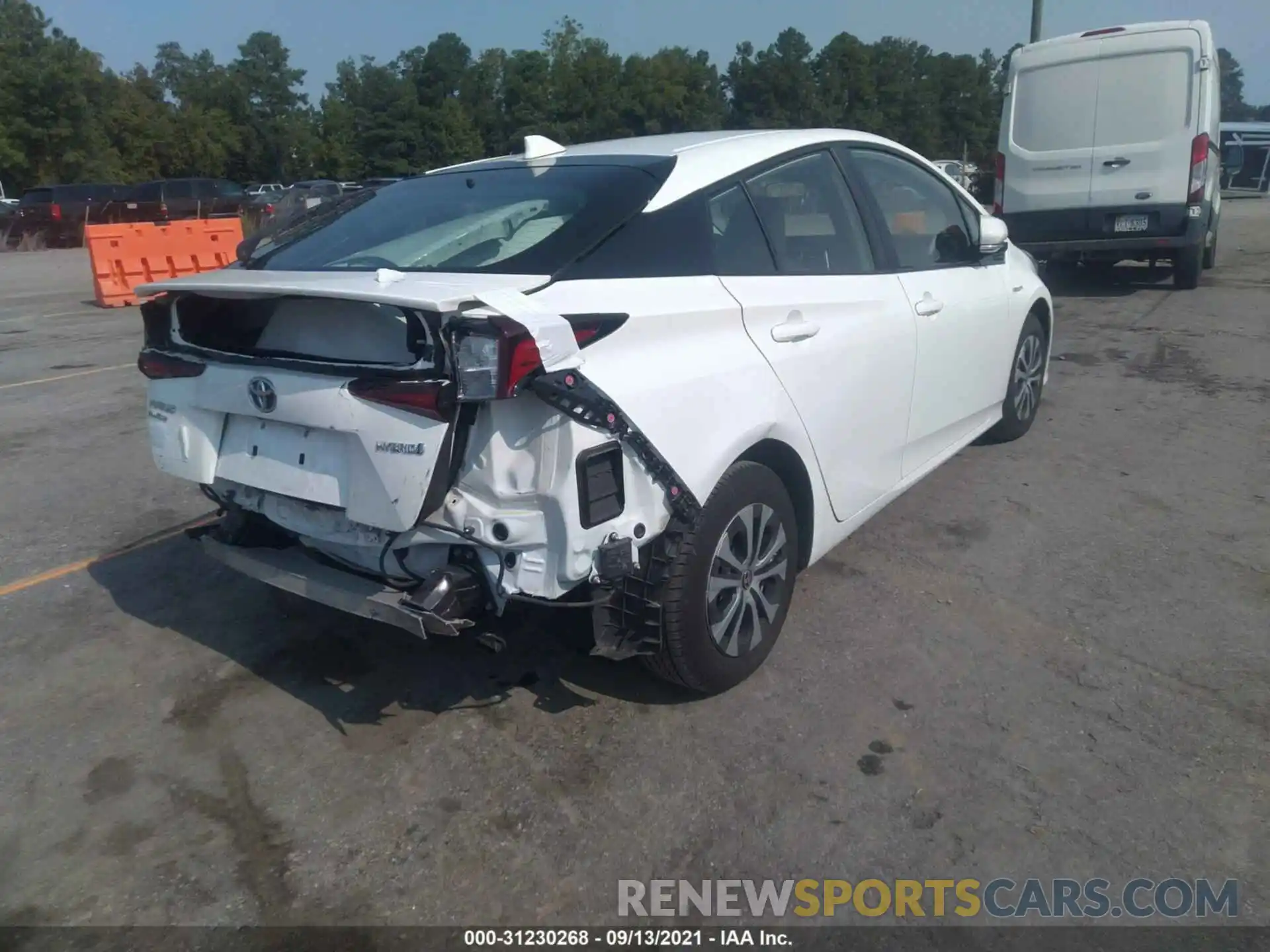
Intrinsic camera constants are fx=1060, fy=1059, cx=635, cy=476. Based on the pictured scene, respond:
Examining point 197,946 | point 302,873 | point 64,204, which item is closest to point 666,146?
point 302,873

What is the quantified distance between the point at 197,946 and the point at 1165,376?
25.4 ft

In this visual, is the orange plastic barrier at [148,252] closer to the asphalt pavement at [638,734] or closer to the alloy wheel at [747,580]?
the asphalt pavement at [638,734]

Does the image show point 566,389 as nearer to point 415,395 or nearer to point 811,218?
point 415,395

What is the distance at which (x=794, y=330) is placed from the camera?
3.58 meters

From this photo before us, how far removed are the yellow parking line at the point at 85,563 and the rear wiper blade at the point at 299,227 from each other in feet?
3.53

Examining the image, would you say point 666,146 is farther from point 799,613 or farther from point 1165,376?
point 1165,376

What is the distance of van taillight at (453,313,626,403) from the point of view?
8.75ft

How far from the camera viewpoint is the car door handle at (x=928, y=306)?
14.4ft

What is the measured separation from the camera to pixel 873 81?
67.4m

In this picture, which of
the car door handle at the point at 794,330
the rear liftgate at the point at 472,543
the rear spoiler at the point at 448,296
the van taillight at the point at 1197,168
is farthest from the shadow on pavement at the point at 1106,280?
the rear spoiler at the point at 448,296

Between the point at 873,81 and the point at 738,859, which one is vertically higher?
the point at 873,81

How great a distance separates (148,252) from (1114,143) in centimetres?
1294

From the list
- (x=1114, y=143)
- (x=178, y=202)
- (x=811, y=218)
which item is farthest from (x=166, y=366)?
(x=178, y=202)

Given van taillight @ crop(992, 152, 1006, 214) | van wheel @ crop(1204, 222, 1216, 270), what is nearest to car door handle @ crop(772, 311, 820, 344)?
van taillight @ crop(992, 152, 1006, 214)
